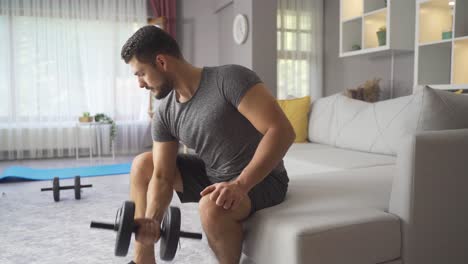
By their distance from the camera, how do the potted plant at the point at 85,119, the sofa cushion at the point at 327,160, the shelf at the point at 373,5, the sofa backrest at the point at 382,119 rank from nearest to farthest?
the sofa backrest at the point at 382,119, the sofa cushion at the point at 327,160, the shelf at the point at 373,5, the potted plant at the point at 85,119

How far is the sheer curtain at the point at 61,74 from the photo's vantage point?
15.4ft

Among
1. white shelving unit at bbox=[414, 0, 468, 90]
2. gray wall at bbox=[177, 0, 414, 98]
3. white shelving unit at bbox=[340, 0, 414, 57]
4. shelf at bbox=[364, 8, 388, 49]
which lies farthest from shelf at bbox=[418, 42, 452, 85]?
gray wall at bbox=[177, 0, 414, 98]

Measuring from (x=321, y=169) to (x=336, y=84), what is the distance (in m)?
3.53

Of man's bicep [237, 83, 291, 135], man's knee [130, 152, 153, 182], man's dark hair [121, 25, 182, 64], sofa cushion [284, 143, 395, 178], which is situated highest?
man's dark hair [121, 25, 182, 64]

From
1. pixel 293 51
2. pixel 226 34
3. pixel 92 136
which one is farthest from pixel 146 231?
pixel 293 51

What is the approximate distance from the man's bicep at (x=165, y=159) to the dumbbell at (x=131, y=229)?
0.84ft

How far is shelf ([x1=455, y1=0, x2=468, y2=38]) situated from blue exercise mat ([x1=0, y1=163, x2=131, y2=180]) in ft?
9.84

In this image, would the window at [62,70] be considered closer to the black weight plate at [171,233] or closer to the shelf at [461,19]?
the shelf at [461,19]

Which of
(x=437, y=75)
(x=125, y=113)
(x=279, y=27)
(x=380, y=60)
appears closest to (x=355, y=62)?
(x=380, y=60)

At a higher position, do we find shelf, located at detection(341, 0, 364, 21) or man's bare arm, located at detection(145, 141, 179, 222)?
shelf, located at detection(341, 0, 364, 21)

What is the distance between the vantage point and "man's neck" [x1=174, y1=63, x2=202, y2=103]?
125 cm

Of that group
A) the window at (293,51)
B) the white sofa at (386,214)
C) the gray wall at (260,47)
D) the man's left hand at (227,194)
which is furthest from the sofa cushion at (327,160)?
the window at (293,51)

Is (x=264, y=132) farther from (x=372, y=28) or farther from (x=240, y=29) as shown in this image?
(x=240, y=29)

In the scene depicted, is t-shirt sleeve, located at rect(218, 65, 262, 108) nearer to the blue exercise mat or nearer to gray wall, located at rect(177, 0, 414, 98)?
the blue exercise mat
